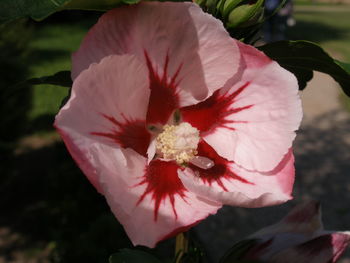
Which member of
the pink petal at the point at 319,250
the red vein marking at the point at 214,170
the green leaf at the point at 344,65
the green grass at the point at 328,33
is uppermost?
the green leaf at the point at 344,65

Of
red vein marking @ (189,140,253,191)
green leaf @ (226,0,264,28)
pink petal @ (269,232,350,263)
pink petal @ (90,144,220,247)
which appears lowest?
pink petal @ (269,232,350,263)

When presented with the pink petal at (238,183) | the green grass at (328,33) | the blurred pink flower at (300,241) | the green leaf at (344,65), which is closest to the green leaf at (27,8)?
the pink petal at (238,183)

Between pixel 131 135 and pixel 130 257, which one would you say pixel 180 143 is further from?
pixel 130 257

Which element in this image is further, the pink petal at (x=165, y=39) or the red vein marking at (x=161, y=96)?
the red vein marking at (x=161, y=96)

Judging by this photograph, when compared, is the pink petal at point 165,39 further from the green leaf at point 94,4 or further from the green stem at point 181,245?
the green stem at point 181,245

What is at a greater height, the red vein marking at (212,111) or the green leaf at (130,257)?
the red vein marking at (212,111)

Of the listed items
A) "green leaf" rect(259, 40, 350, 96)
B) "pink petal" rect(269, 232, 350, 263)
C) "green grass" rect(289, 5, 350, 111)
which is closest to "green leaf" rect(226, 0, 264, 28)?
"green leaf" rect(259, 40, 350, 96)

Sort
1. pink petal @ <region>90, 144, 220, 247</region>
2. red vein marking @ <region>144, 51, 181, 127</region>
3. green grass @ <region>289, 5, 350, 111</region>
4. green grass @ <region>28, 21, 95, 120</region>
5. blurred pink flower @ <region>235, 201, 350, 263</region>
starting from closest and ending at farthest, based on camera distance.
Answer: pink petal @ <region>90, 144, 220, 247</region> < red vein marking @ <region>144, 51, 181, 127</region> < blurred pink flower @ <region>235, 201, 350, 263</region> < green grass @ <region>28, 21, 95, 120</region> < green grass @ <region>289, 5, 350, 111</region>

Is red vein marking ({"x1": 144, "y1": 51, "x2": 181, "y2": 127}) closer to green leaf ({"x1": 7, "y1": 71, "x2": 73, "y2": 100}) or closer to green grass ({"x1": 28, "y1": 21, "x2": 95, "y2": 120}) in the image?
green leaf ({"x1": 7, "y1": 71, "x2": 73, "y2": 100})
